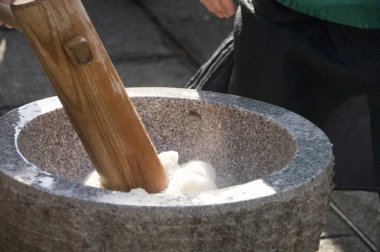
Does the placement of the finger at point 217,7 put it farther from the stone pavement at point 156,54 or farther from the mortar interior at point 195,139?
the stone pavement at point 156,54

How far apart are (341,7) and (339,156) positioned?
0.62 m

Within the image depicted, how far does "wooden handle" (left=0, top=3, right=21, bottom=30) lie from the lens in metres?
2.12

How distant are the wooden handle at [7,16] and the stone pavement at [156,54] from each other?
2.01m

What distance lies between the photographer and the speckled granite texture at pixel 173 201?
1.88 m

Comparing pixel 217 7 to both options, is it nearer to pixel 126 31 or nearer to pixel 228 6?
pixel 228 6

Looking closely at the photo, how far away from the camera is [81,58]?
2090 millimetres

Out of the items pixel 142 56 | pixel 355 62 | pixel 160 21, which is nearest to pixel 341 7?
pixel 355 62

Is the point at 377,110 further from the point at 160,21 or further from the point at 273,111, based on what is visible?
the point at 160,21

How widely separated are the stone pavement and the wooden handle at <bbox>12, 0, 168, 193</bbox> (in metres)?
1.73

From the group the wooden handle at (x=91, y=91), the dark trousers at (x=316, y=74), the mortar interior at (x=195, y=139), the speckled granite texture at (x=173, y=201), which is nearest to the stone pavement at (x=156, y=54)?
the dark trousers at (x=316, y=74)

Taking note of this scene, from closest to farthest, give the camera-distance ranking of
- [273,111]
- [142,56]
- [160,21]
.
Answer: [273,111] < [142,56] < [160,21]

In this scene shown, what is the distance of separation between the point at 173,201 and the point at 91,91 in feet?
1.22

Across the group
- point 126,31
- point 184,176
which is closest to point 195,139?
point 184,176

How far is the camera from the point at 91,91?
2.12m
